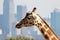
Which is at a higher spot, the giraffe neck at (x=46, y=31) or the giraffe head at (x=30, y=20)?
the giraffe head at (x=30, y=20)

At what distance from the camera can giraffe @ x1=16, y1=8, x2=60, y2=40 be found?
24.4 ft

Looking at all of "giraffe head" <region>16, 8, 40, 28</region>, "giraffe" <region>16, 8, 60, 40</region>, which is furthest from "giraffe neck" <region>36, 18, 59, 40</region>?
"giraffe head" <region>16, 8, 40, 28</region>

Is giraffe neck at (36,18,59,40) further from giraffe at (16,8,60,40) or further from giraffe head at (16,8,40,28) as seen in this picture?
giraffe head at (16,8,40,28)

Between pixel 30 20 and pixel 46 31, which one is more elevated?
pixel 30 20

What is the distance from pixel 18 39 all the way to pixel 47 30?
80.7ft

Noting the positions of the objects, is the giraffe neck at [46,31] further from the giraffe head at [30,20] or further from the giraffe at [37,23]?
the giraffe head at [30,20]

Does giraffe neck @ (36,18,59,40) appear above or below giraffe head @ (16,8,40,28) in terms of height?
below

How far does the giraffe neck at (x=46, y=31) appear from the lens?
750cm

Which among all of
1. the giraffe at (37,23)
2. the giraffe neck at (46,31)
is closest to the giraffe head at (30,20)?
the giraffe at (37,23)

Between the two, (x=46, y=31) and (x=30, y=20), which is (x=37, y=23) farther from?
(x=46, y=31)

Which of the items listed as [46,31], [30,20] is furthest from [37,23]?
[46,31]

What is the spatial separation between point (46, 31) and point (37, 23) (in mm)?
317

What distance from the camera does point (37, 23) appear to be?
7.55 metres

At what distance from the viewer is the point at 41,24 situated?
7602 mm
